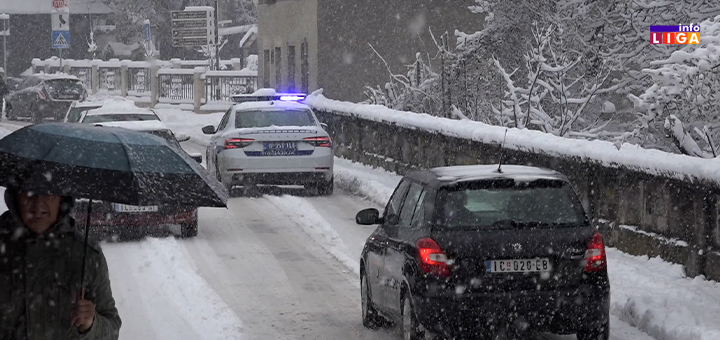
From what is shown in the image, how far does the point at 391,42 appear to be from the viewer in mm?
39375

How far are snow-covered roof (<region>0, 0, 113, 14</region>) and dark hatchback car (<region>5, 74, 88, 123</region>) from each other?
3743cm

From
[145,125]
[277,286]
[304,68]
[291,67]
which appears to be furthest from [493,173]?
[291,67]

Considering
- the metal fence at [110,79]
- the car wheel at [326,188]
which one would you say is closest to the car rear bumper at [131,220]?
the car wheel at [326,188]

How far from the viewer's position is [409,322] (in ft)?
28.0

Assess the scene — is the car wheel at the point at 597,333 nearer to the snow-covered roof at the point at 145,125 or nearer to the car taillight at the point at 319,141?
the snow-covered roof at the point at 145,125

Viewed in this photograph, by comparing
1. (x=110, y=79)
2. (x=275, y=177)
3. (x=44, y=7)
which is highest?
(x=44, y=7)

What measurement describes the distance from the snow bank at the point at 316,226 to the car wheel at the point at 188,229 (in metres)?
1.43

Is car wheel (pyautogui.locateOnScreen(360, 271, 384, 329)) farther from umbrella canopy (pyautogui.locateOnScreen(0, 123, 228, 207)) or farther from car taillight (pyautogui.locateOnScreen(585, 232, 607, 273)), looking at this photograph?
umbrella canopy (pyautogui.locateOnScreen(0, 123, 228, 207))

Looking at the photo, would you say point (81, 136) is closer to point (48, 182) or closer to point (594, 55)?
point (48, 182)

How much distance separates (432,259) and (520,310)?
0.64m

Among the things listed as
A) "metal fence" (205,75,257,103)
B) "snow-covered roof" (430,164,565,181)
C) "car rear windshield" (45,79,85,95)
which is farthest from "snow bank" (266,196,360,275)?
"metal fence" (205,75,257,103)

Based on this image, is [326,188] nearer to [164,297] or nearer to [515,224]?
[164,297]

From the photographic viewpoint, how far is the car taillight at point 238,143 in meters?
19.5

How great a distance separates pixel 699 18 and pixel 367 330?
12.6 metres
